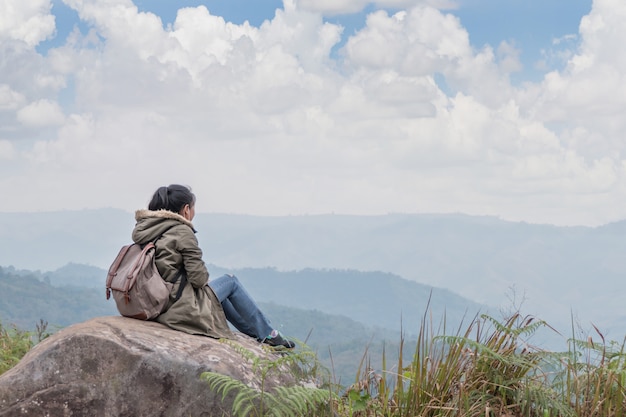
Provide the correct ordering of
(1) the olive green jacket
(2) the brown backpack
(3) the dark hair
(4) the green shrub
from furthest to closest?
(4) the green shrub, (3) the dark hair, (1) the olive green jacket, (2) the brown backpack

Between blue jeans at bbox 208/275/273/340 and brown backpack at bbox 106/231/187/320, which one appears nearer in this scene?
brown backpack at bbox 106/231/187/320

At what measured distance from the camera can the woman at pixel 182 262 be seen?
611 centimetres

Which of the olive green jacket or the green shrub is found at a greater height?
the olive green jacket

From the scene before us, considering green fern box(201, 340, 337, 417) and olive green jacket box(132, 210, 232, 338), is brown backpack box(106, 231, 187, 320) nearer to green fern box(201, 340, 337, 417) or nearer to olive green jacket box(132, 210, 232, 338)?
olive green jacket box(132, 210, 232, 338)

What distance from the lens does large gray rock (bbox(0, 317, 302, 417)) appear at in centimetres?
534

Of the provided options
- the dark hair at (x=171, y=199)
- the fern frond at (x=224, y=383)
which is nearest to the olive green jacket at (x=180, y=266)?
the dark hair at (x=171, y=199)

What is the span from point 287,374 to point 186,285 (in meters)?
1.14

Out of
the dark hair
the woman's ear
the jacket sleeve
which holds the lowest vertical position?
the jacket sleeve

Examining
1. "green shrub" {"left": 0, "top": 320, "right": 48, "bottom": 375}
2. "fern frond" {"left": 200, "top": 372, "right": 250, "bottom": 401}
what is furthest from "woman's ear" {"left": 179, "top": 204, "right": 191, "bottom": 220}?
"green shrub" {"left": 0, "top": 320, "right": 48, "bottom": 375}

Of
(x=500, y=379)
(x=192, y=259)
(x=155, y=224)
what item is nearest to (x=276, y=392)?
(x=192, y=259)

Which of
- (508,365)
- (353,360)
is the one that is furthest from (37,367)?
(353,360)

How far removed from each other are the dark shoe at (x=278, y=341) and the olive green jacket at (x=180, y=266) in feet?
1.97

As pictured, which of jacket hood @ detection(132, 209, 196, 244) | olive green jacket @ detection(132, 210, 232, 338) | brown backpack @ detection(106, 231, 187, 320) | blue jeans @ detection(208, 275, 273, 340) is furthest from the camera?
blue jeans @ detection(208, 275, 273, 340)

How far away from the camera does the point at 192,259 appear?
6.14 metres
